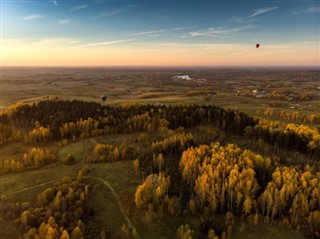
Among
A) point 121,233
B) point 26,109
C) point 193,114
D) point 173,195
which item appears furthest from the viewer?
point 26,109

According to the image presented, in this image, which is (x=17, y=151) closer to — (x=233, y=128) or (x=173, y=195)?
(x=173, y=195)

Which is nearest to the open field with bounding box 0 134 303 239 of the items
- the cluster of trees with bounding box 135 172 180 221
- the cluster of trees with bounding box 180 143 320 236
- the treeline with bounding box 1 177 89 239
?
the cluster of trees with bounding box 135 172 180 221

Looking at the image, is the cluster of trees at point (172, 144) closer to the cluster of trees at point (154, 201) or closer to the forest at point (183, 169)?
the forest at point (183, 169)

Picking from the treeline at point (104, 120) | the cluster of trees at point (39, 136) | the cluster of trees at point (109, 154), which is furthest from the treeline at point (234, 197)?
the cluster of trees at point (39, 136)

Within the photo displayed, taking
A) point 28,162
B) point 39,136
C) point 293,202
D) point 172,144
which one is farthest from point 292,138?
point 39,136

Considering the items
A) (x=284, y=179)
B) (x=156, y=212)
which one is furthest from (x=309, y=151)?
(x=156, y=212)

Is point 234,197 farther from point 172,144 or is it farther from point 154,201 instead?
point 172,144
